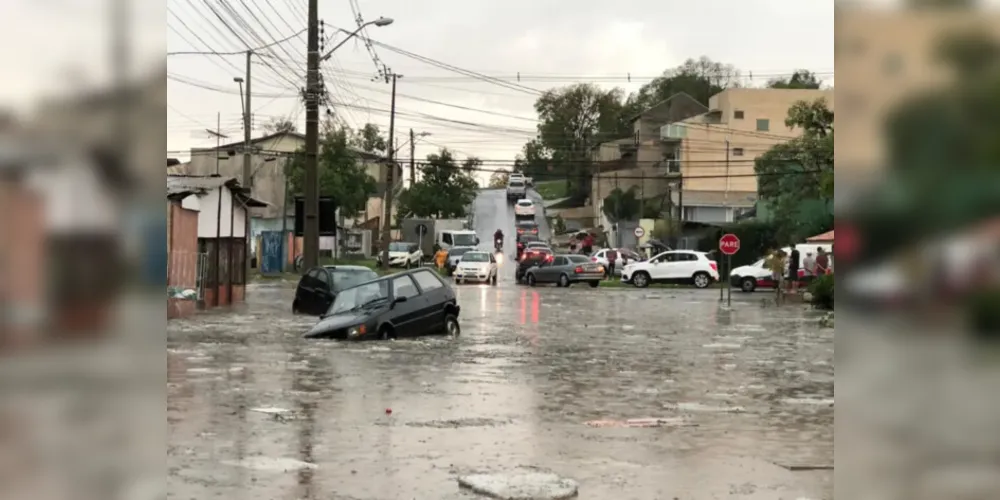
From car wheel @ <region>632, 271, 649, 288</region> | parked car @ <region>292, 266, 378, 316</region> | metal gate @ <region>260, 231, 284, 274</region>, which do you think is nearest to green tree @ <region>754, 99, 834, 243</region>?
car wheel @ <region>632, 271, 649, 288</region>

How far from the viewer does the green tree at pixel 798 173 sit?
4150cm

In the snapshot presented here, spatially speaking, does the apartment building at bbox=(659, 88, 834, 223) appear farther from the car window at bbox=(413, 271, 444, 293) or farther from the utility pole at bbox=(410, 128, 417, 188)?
the car window at bbox=(413, 271, 444, 293)

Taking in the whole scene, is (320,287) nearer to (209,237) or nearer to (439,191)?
(209,237)

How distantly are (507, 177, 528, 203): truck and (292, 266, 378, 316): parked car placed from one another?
58.1 m

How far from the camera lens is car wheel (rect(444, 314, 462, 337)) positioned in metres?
19.4

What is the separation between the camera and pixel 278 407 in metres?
11.4

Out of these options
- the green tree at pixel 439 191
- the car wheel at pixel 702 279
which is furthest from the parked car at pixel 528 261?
the green tree at pixel 439 191

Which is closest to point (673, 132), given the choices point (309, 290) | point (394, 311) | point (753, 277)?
point (753, 277)

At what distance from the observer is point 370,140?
72750 millimetres

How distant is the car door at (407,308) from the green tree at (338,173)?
3604 centimetres

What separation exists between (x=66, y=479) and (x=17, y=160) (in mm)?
1489

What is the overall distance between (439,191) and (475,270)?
110 ft

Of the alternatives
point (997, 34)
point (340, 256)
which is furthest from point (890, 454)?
point (340, 256)

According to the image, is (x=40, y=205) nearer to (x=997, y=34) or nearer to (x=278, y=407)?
(x=997, y=34)
